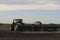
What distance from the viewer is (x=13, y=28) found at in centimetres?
5416

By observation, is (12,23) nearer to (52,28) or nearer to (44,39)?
(52,28)

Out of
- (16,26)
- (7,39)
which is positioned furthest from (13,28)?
(7,39)

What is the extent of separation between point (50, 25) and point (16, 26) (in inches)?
267

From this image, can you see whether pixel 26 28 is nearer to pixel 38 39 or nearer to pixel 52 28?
pixel 52 28

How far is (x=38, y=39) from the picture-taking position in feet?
108

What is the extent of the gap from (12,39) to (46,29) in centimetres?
2131

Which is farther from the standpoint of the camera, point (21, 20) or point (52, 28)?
point (21, 20)

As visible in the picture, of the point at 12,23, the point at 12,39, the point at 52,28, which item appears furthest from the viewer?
the point at 12,23

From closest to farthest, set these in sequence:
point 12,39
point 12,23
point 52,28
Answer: point 12,39 → point 52,28 → point 12,23

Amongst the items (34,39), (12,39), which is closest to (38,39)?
(34,39)

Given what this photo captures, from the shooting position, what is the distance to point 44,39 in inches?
1288

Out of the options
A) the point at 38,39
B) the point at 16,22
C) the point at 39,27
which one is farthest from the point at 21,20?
the point at 38,39

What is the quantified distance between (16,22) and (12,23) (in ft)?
3.56

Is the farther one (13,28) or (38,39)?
(13,28)
